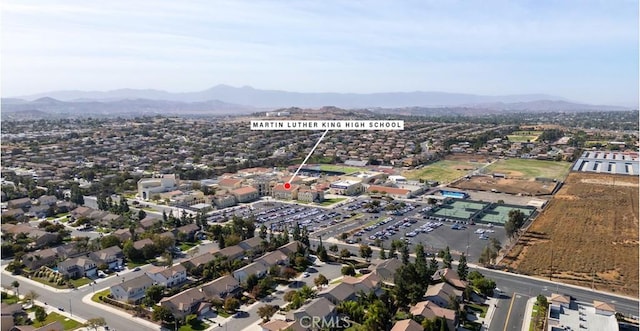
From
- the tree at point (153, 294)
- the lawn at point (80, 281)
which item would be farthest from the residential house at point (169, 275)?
the lawn at point (80, 281)

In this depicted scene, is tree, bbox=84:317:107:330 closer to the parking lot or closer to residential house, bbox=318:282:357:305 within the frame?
residential house, bbox=318:282:357:305

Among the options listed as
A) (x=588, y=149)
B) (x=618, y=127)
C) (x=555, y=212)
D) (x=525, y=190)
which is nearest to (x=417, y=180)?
(x=525, y=190)

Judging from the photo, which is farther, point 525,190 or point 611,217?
point 525,190

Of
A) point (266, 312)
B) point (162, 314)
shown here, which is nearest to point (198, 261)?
point (162, 314)

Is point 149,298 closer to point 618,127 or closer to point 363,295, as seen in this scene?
point 363,295

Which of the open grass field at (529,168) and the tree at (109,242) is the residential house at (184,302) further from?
the open grass field at (529,168)

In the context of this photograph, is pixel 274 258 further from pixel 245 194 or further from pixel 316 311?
pixel 245 194

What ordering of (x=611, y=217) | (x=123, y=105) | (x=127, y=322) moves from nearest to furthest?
(x=127, y=322) → (x=611, y=217) → (x=123, y=105)
